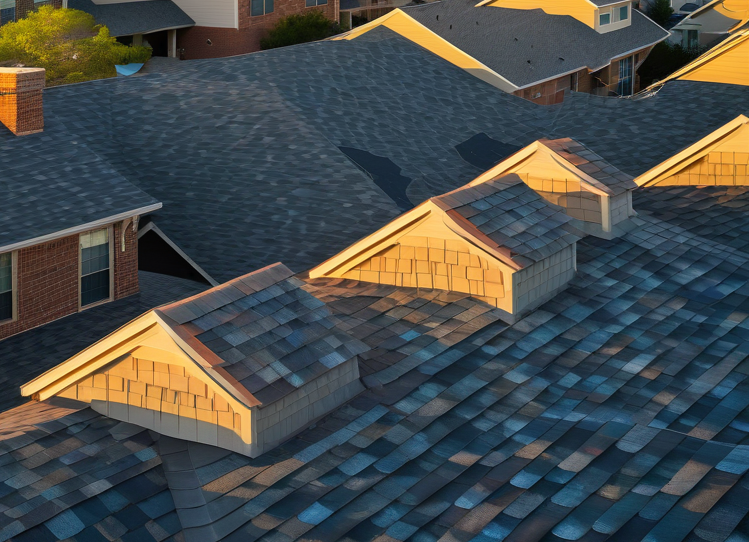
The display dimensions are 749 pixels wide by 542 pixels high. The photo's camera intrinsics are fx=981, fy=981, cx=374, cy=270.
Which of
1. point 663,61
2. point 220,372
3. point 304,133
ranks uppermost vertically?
point 220,372

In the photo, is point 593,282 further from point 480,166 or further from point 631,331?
point 480,166

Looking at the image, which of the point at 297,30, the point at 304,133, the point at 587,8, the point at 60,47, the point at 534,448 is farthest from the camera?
the point at 297,30

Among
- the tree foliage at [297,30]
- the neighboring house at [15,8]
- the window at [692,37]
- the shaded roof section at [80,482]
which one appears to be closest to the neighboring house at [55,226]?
the shaded roof section at [80,482]

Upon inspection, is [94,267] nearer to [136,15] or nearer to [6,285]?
[6,285]

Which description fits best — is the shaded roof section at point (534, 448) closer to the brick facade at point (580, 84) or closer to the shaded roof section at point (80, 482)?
the shaded roof section at point (80, 482)

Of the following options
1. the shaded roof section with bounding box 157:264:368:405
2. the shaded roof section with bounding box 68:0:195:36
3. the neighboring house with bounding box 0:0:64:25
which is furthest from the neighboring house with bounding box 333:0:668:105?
the shaded roof section with bounding box 157:264:368:405

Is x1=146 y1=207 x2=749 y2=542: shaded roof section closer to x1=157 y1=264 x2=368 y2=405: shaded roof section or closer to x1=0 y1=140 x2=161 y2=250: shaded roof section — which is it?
x1=157 y1=264 x2=368 y2=405: shaded roof section

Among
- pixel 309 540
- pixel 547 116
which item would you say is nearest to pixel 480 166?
pixel 547 116

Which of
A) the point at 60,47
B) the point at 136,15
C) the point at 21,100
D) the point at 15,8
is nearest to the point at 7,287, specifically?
the point at 21,100

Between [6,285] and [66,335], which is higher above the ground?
[6,285]
